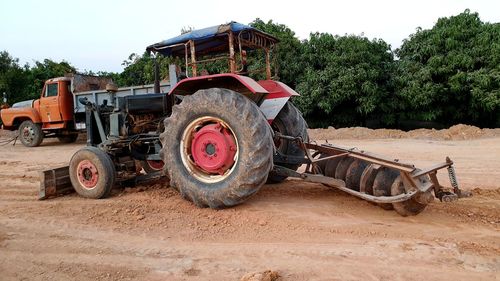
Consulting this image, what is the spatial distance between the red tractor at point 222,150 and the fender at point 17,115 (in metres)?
9.11

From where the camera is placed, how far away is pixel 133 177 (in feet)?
17.0

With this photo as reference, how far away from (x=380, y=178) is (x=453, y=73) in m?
10.8

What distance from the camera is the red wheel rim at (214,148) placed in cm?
401

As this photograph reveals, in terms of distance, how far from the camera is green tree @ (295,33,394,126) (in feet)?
43.9

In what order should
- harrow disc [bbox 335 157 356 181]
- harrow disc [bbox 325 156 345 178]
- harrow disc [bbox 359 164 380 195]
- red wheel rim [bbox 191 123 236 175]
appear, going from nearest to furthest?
harrow disc [bbox 359 164 380 195], red wheel rim [bbox 191 123 236 175], harrow disc [bbox 335 157 356 181], harrow disc [bbox 325 156 345 178]

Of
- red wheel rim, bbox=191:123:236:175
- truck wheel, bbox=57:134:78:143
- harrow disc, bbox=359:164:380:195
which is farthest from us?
truck wheel, bbox=57:134:78:143

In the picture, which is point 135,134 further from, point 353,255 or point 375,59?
point 375,59

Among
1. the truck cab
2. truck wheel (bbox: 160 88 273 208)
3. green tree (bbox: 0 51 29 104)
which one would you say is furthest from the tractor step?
green tree (bbox: 0 51 29 104)

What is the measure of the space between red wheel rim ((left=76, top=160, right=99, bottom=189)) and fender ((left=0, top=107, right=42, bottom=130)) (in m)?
9.81

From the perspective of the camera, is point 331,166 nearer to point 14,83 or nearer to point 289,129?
point 289,129

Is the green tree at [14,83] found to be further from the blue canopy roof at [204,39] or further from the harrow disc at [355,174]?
the harrow disc at [355,174]

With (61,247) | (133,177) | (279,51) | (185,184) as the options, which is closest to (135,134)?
(133,177)

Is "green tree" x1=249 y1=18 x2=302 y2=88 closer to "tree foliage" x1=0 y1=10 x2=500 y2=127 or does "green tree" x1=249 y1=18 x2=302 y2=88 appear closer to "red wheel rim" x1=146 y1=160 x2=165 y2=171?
"tree foliage" x1=0 y1=10 x2=500 y2=127

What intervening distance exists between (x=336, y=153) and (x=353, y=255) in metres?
1.53
